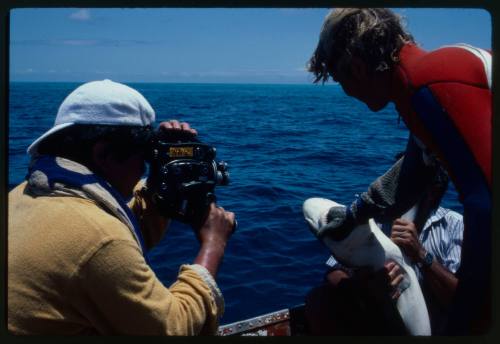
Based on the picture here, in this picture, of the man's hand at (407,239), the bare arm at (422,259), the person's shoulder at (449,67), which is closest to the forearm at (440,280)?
the bare arm at (422,259)

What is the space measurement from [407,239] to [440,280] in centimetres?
31

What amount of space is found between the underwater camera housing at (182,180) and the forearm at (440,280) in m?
1.67

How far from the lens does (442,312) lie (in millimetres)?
3221

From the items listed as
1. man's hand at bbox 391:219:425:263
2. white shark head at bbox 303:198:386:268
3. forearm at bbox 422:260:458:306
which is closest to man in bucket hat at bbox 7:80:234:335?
white shark head at bbox 303:198:386:268

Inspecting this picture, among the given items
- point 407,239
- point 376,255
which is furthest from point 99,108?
point 407,239

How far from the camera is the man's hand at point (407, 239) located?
317 cm

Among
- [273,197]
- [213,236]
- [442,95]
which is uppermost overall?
[442,95]

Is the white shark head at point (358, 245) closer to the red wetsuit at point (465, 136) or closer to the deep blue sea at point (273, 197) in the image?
the deep blue sea at point (273, 197)

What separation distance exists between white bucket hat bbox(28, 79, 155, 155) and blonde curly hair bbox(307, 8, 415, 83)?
82 centimetres

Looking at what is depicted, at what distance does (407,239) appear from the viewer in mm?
3170

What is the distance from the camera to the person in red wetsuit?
62.5 inches

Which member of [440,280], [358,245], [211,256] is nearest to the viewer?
[211,256]

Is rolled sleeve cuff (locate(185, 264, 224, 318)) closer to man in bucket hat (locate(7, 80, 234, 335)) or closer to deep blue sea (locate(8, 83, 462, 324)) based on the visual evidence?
man in bucket hat (locate(7, 80, 234, 335))

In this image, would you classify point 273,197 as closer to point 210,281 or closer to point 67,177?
point 210,281
